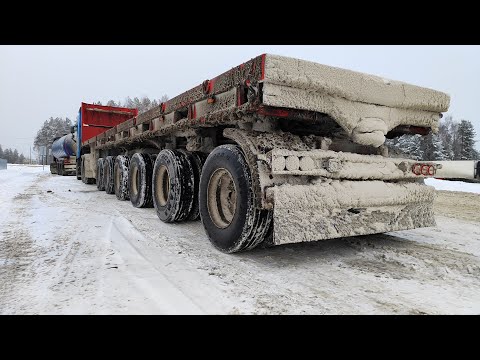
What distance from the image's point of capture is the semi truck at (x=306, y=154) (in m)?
2.79

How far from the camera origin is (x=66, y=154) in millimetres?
19062

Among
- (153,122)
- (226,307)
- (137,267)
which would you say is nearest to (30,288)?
(137,267)

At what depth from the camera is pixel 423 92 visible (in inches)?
139

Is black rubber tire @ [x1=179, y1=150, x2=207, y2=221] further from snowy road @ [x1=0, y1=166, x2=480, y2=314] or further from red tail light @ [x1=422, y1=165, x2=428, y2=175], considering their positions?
red tail light @ [x1=422, y1=165, x2=428, y2=175]

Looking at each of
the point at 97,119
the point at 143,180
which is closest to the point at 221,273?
the point at 143,180

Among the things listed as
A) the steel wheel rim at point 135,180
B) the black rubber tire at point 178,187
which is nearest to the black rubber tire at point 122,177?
the steel wheel rim at point 135,180

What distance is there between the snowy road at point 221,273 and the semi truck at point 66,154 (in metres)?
14.9

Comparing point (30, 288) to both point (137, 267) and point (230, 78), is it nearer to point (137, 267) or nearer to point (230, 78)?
point (137, 267)

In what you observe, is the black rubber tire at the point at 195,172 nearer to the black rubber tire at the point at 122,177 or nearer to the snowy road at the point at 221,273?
the snowy road at the point at 221,273

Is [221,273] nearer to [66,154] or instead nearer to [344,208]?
[344,208]

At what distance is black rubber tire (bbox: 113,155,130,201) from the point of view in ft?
24.1

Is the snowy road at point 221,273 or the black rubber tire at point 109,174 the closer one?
the snowy road at point 221,273

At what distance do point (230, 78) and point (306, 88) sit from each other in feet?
2.43

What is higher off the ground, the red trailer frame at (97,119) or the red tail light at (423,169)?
the red trailer frame at (97,119)
